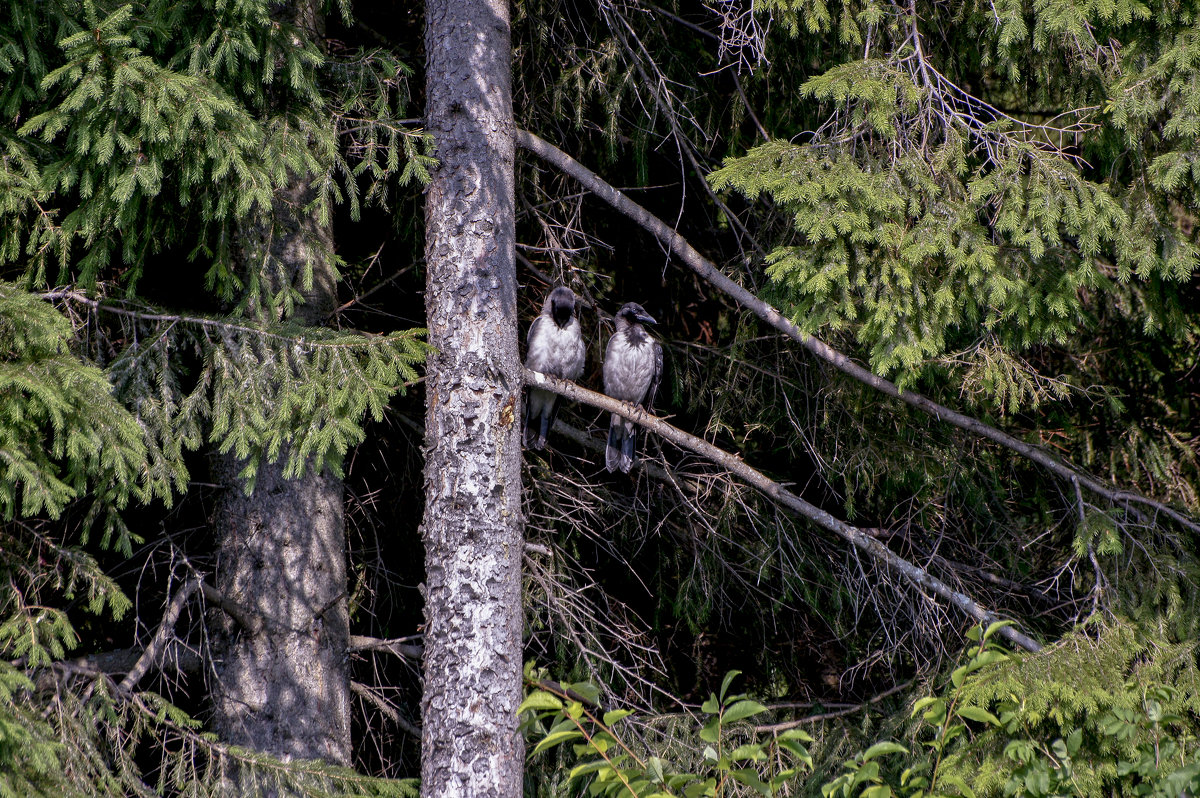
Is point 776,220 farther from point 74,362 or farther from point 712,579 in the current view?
point 74,362

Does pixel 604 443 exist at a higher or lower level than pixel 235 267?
lower

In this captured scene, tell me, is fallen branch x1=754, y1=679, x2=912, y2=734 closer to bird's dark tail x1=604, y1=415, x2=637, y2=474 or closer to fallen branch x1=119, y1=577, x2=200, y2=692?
bird's dark tail x1=604, y1=415, x2=637, y2=474

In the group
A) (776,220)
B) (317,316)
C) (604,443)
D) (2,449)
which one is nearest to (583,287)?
(604,443)

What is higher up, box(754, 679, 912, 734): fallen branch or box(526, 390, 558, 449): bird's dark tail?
box(526, 390, 558, 449): bird's dark tail

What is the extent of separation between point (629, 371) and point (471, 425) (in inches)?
81.9

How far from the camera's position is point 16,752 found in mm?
2900

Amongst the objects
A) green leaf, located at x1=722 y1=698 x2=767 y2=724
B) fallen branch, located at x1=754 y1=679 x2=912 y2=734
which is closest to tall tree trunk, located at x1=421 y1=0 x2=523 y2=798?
fallen branch, located at x1=754 y1=679 x2=912 y2=734

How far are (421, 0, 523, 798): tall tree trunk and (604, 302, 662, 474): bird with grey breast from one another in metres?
1.47

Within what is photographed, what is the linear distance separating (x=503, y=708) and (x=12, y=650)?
1909 mm

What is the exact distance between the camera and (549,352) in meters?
5.82

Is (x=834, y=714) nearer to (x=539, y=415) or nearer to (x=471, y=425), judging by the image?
(x=539, y=415)

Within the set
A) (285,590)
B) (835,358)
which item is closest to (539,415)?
(285,590)

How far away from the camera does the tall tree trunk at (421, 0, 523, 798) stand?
3.88m

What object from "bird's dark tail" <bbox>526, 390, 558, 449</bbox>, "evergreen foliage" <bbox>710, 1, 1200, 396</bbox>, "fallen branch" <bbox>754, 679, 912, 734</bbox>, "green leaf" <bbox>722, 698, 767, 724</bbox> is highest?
"evergreen foliage" <bbox>710, 1, 1200, 396</bbox>
